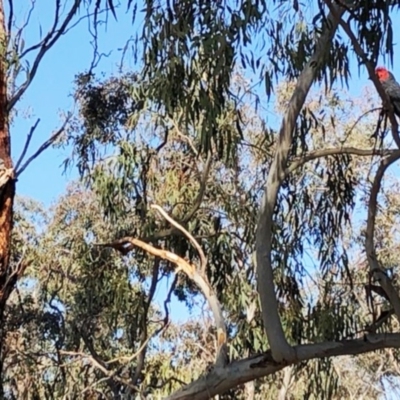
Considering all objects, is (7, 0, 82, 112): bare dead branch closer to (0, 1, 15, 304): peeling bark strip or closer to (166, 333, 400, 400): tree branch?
(0, 1, 15, 304): peeling bark strip

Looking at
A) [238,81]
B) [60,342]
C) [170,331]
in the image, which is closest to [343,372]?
[170,331]

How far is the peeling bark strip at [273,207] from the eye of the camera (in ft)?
10.2

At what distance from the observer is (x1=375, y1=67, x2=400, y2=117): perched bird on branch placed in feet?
10.8

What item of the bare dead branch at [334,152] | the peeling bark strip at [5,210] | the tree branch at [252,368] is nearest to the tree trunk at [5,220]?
the peeling bark strip at [5,210]

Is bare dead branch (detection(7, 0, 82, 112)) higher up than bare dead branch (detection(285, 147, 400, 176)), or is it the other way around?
bare dead branch (detection(7, 0, 82, 112))

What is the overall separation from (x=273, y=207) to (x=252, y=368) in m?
0.70

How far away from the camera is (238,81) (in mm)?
5293

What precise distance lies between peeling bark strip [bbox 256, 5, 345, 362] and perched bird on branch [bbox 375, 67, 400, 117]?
0.29 metres

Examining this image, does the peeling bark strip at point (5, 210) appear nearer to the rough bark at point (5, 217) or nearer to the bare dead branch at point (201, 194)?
the rough bark at point (5, 217)

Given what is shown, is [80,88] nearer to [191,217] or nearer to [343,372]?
[191,217]

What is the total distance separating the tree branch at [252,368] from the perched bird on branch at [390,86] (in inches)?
40.7

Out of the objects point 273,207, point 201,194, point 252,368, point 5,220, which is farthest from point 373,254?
point 201,194

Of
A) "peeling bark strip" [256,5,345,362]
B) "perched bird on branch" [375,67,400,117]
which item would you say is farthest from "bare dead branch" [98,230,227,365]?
"perched bird on branch" [375,67,400,117]

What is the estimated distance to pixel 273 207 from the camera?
3195 millimetres
